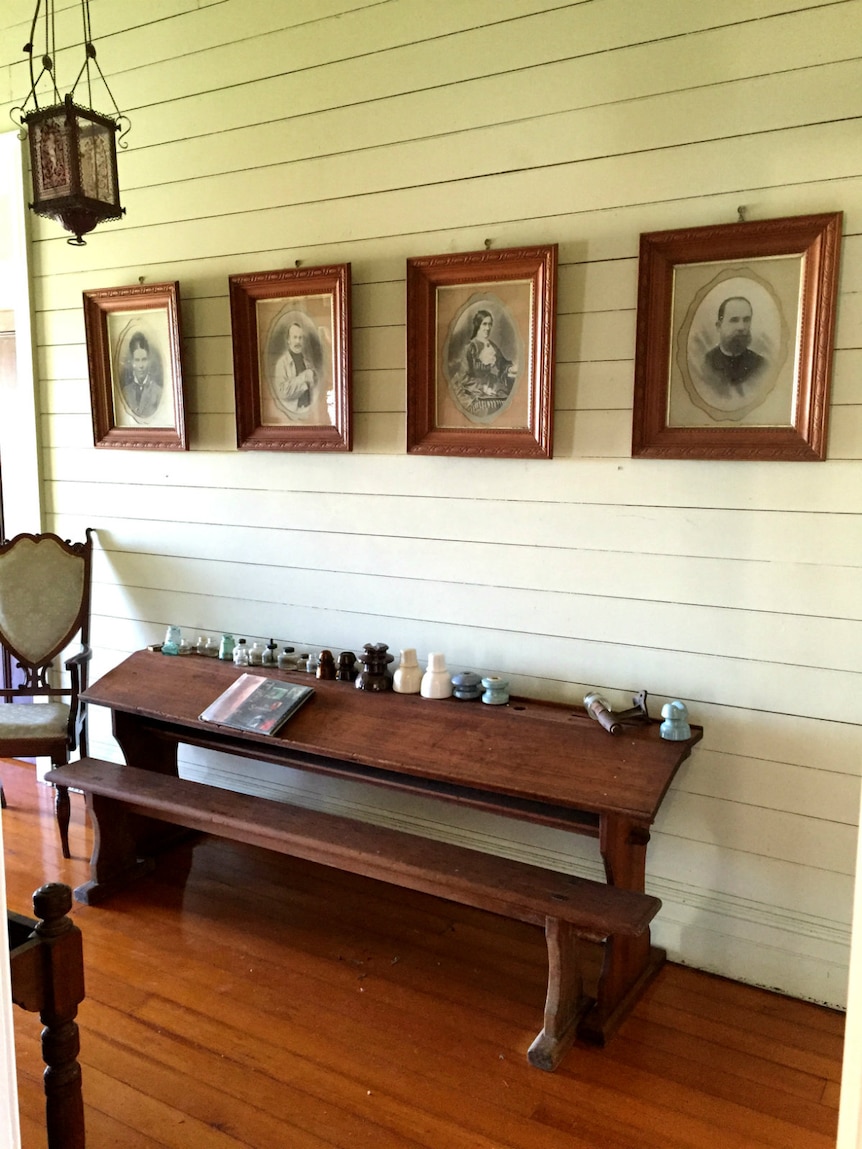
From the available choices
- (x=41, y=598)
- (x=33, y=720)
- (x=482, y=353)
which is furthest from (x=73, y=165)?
(x=33, y=720)

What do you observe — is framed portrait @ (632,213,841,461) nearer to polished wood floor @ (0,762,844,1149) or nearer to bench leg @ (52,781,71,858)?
polished wood floor @ (0,762,844,1149)

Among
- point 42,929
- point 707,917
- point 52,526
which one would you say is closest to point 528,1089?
point 707,917

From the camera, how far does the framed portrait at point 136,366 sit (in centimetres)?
313

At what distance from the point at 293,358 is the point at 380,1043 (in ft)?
6.51

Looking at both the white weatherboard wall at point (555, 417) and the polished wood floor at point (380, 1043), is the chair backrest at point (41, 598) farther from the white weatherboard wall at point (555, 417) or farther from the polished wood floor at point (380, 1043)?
the polished wood floor at point (380, 1043)

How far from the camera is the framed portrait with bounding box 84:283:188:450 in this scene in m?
3.13

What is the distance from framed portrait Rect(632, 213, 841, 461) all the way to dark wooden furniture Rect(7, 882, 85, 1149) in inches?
67.2

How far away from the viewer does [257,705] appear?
2.70 meters

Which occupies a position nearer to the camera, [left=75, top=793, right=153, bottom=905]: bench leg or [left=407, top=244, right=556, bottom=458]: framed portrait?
[left=407, top=244, right=556, bottom=458]: framed portrait

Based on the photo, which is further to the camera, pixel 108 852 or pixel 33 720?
pixel 33 720

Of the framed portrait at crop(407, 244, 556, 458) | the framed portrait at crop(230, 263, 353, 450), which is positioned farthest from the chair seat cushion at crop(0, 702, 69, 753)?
the framed portrait at crop(407, 244, 556, 458)

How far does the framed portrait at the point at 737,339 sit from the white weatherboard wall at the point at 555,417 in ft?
0.18

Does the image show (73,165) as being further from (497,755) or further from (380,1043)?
(380,1043)

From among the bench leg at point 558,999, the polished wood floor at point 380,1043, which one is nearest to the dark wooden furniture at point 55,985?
the polished wood floor at point 380,1043
